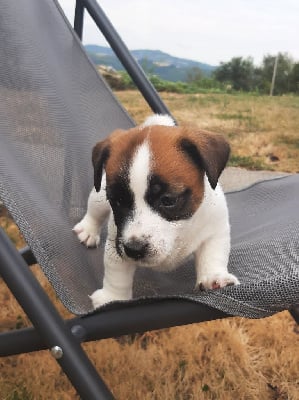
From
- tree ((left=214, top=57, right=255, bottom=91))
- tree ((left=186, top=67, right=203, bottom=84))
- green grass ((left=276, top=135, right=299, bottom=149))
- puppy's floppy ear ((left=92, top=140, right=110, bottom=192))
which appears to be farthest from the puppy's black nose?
tree ((left=214, top=57, right=255, bottom=91))

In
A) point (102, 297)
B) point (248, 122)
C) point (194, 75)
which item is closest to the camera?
point (102, 297)

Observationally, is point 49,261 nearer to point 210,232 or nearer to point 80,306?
point 80,306

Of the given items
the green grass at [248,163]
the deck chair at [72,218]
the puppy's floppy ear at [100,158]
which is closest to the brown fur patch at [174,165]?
the puppy's floppy ear at [100,158]

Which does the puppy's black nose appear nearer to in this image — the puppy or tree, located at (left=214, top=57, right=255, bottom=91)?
the puppy

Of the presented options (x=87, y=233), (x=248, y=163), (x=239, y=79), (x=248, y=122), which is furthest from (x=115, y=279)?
Answer: (x=239, y=79)

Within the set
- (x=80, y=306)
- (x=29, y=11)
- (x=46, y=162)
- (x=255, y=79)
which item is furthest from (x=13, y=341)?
(x=255, y=79)

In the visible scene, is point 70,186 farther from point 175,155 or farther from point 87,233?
point 175,155
